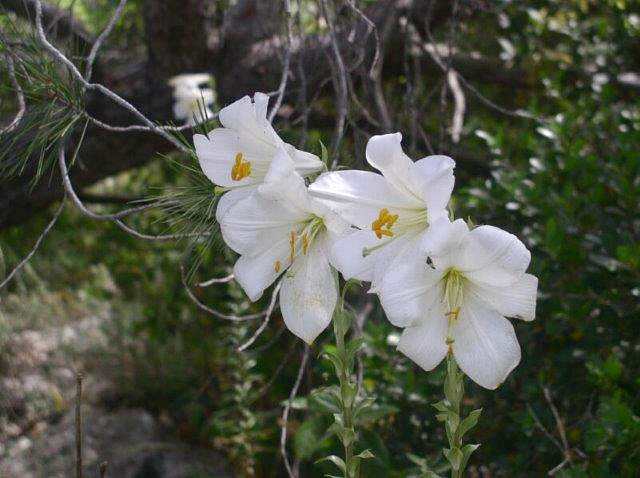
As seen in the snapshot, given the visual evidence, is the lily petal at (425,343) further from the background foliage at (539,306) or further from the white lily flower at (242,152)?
the background foliage at (539,306)

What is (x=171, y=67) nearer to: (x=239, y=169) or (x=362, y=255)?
(x=239, y=169)

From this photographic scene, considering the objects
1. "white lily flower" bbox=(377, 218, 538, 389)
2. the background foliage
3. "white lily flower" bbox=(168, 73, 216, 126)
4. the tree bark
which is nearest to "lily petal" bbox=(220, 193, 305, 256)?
"white lily flower" bbox=(377, 218, 538, 389)

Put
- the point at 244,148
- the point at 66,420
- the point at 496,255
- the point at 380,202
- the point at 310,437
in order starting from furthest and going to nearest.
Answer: the point at 66,420 → the point at 310,437 → the point at 244,148 → the point at 380,202 → the point at 496,255

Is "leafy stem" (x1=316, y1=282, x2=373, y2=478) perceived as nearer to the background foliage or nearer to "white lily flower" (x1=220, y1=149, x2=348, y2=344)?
"white lily flower" (x1=220, y1=149, x2=348, y2=344)

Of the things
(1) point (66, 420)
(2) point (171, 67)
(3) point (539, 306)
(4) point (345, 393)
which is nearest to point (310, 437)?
(3) point (539, 306)

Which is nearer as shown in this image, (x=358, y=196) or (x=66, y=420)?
(x=358, y=196)

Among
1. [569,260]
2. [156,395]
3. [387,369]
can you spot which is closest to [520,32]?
[569,260]

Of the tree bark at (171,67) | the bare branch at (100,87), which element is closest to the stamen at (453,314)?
the bare branch at (100,87)
